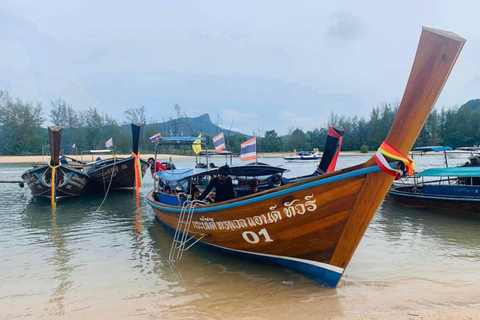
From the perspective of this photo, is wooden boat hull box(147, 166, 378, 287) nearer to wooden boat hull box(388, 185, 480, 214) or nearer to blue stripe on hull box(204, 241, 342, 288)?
blue stripe on hull box(204, 241, 342, 288)

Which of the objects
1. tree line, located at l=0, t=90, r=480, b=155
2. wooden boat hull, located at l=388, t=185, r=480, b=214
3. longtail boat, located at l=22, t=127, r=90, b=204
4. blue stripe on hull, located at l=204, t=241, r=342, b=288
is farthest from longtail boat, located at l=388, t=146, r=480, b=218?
tree line, located at l=0, t=90, r=480, b=155

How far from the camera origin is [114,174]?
16719mm

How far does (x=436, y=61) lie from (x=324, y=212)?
7.15 ft

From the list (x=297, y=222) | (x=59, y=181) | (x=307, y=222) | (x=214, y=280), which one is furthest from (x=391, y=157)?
(x=59, y=181)

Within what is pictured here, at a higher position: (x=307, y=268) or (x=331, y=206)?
(x=331, y=206)

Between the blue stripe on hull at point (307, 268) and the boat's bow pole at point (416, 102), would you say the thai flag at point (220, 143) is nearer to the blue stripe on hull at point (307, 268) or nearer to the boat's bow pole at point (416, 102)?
the blue stripe on hull at point (307, 268)

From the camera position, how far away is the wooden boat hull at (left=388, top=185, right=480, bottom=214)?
34.7 ft

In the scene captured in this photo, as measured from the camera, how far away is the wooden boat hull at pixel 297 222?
440 cm

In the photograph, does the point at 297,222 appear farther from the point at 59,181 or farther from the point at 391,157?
the point at 59,181

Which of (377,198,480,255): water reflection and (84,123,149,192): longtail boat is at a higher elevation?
(84,123,149,192): longtail boat

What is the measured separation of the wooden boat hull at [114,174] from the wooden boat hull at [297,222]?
1166cm

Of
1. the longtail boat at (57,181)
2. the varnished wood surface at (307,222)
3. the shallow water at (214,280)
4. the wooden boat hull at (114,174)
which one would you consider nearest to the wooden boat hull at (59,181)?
the longtail boat at (57,181)

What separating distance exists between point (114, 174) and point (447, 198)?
14.0 meters

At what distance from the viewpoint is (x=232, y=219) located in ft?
17.9
